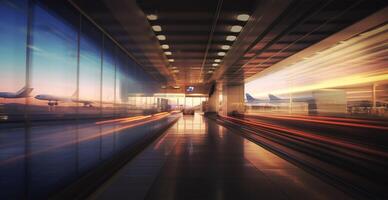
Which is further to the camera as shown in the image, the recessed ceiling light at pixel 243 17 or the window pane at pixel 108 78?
the window pane at pixel 108 78

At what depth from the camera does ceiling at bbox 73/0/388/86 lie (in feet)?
33.0


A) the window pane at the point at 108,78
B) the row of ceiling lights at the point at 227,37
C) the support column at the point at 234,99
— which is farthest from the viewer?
the support column at the point at 234,99

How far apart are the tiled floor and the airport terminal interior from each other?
0.03m

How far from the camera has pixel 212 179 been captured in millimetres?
6336

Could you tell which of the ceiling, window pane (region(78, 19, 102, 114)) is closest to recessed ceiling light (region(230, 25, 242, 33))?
the ceiling

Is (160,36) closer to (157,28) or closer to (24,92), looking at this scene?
(157,28)

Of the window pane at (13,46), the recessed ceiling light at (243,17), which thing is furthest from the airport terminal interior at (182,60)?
the recessed ceiling light at (243,17)

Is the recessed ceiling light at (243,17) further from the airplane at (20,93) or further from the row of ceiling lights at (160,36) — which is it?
the airplane at (20,93)

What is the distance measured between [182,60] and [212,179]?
15.8 metres

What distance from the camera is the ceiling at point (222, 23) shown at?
10.1 metres

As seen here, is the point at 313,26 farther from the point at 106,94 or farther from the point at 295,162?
the point at 106,94

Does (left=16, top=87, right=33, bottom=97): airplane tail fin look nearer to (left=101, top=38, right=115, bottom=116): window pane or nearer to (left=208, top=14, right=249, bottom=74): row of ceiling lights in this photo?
(left=101, top=38, right=115, bottom=116): window pane

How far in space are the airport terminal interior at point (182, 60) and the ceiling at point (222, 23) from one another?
57mm

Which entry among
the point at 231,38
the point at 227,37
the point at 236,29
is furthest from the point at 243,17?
the point at 231,38
